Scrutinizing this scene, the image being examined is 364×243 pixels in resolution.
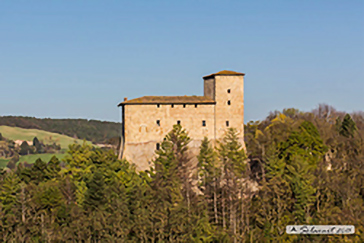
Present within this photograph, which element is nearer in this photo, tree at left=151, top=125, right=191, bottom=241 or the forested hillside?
tree at left=151, top=125, right=191, bottom=241

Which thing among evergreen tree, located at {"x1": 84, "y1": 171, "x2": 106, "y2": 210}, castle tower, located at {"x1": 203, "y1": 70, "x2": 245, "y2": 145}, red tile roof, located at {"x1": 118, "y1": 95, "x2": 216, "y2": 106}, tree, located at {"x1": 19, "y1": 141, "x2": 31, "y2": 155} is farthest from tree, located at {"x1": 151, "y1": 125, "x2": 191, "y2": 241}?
tree, located at {"x1": 19, "y1": 141, "x2": 31, "y2": 155}

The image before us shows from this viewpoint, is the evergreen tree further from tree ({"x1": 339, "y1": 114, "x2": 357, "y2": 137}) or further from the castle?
tree ({"x1": 339, "y1": 114, "x2": 357, "y2": 137})

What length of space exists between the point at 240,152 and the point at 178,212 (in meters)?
13.0

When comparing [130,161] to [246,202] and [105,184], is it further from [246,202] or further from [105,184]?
[246,202]

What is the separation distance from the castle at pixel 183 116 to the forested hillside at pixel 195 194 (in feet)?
3.97

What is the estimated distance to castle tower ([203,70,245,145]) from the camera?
2298 inches

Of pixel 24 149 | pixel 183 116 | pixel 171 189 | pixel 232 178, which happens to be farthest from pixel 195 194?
pixel 24 149

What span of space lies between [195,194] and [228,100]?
12476mm

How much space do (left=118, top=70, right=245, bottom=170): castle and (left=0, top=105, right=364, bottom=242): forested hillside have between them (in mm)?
1209

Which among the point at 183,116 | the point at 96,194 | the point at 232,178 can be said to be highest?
the point at 183,116

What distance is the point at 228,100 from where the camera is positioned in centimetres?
5866

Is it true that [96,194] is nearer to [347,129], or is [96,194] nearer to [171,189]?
[171,189]

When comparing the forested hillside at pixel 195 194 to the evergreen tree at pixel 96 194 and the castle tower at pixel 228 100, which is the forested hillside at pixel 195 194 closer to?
the evergreen tree at pixel 96 194

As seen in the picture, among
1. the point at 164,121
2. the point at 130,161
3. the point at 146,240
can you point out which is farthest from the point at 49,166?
the point at 146,240
